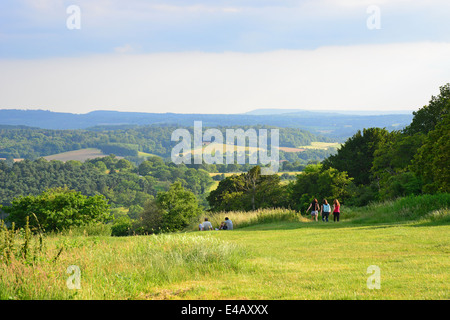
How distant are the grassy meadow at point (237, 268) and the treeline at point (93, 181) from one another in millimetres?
131765

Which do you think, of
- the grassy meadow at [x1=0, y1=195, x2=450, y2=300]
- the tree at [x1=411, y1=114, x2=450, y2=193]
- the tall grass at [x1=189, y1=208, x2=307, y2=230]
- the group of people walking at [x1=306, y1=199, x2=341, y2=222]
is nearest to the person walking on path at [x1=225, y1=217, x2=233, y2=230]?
the tall grass at [x1=189, y1=208, x2=307, y2=230]

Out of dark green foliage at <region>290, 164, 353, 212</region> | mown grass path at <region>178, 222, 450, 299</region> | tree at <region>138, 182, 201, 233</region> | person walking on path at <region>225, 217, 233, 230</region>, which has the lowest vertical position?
tree at <region>138, 182, 201, 233</region>

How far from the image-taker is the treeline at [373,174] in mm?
29203

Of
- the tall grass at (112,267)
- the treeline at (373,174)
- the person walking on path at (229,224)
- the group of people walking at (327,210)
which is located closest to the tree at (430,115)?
the treeline at (373,174)

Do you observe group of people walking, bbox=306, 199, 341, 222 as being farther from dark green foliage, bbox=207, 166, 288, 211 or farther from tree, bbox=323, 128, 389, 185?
dark green foliage, bbox=207, 166, 288, 211

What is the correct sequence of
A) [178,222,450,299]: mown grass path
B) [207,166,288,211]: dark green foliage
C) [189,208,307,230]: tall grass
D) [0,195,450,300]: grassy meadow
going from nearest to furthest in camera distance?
1. [178,222,450,299]: mown grass path
2. [0,195,450,300]: grassy meadow
3. [189,208,307,230]: tall grass
4. [207,166,288,211]: dark green foliage

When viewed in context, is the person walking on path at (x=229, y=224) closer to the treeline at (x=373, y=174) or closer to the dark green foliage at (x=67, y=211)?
the treeline at (x=373, y=174)

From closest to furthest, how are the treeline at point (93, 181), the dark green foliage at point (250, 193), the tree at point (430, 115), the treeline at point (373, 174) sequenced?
1. the treeline at point (373, 174)
2. the tree at point (430, 115)
3. the dark green foliage at point (250, 193)
4. the treeline at point (93, 181)

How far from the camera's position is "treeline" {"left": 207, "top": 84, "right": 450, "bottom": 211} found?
29.2 meters

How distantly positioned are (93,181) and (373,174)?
127748 mm

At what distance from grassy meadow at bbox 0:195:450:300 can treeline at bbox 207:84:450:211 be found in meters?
16.6

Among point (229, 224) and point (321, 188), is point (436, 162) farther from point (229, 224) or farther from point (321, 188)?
point (321, 188)
